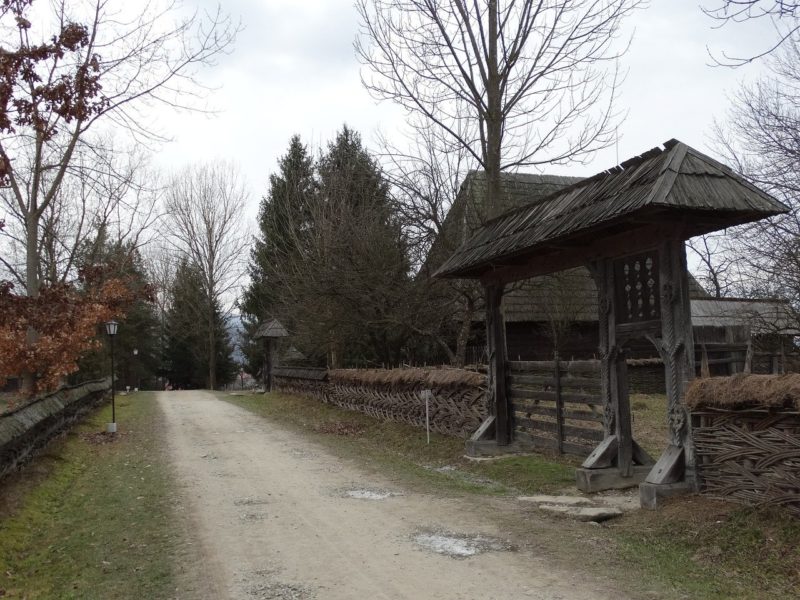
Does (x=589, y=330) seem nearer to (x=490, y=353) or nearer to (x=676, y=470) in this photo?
(x=490, y=353)

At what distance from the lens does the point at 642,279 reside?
8.46 meters

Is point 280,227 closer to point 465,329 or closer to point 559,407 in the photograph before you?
point 465,329

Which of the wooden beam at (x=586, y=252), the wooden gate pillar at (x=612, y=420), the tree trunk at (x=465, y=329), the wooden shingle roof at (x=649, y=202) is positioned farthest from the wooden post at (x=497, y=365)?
the tree trunk at (x=465, y=329)

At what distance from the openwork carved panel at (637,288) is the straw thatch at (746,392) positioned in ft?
4.39

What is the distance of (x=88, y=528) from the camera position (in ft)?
25.9

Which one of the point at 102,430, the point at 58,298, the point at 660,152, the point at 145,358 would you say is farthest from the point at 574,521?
the point at 145,358

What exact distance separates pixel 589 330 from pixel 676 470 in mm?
18980

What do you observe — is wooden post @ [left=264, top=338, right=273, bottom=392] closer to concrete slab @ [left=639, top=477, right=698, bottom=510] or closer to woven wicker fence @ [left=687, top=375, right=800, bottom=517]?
concrete slab @ [left=639, top=477, right=698, bottom=510]

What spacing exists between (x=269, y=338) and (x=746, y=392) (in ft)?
101

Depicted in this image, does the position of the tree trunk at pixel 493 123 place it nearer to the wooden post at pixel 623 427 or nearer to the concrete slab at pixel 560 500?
the wooden post at pixel 623 427

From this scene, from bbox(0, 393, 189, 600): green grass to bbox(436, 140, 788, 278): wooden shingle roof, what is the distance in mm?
5844

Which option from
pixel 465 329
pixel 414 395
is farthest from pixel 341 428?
pixel 465 329

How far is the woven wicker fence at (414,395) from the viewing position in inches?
531

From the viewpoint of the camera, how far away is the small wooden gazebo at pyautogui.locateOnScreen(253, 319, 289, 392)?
112 feet
